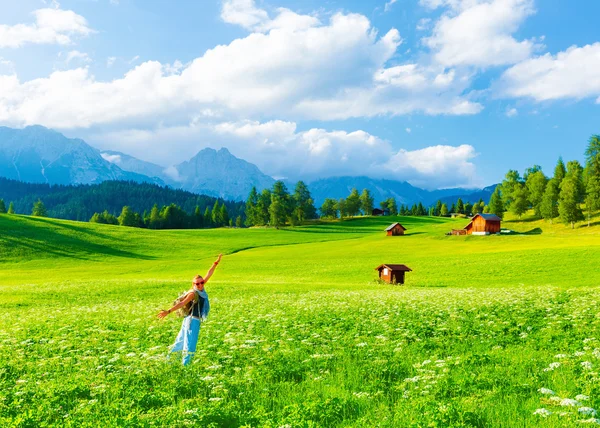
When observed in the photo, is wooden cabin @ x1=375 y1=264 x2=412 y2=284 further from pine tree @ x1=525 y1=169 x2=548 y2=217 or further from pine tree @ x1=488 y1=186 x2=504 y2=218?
pine tree @ x1=488 y1=186 x2=504 y2=218

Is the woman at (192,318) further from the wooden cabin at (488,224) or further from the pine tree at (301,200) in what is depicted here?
the pine tree at (301,200)

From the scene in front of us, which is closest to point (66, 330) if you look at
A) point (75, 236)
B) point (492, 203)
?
point (75, 236)

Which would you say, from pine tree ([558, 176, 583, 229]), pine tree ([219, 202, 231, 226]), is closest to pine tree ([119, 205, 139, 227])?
pine tree ([219, 202, 231, 226])

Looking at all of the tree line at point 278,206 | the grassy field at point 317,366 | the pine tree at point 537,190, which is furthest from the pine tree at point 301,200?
the grassy field at point 317,366

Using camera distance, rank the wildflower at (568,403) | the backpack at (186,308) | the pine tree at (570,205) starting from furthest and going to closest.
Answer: the pine tree at (570,205), the backpack at (186,308), the wildflower at (568,403)

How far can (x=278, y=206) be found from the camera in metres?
147

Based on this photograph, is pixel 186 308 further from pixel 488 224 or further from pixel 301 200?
pixel 301 200

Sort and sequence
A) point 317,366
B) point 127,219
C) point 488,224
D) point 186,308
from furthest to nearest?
point 127,219 < point 488,224 < point 186,308 < point 317,366

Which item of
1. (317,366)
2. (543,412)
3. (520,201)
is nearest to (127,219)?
(520,201)

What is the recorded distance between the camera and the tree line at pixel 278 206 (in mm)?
148000

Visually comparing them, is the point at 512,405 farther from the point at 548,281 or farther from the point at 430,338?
the point at 548,281

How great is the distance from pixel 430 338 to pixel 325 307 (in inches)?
376

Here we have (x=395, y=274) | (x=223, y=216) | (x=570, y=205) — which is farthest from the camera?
(x=223, y=216)

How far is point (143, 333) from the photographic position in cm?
1700
